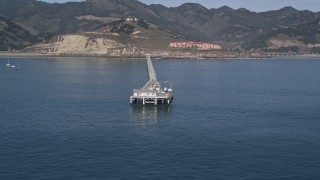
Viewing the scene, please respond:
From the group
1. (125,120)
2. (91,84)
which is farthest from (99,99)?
(91,84)

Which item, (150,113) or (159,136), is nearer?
(159,136)

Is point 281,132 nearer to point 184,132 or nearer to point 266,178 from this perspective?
point 184,132

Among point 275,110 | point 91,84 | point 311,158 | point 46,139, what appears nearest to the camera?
point 311,158

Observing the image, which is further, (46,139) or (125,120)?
(125,120)

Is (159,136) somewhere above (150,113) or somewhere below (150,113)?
below

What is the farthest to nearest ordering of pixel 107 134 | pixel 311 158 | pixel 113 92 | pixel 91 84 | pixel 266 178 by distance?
pixel 91 84 → pixel 113 92 → pixel 107 134 → pixel 311 158 → pixel 266 178
